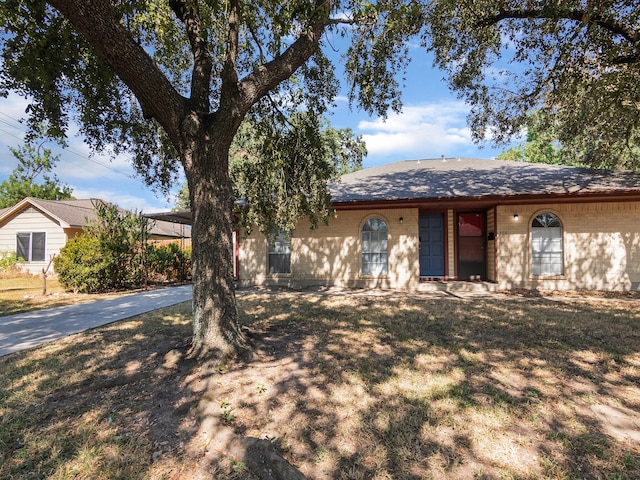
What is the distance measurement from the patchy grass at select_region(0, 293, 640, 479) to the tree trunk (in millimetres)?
341

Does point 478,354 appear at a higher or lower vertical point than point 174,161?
lower

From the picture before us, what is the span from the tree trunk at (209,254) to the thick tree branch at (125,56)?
0.45 meters

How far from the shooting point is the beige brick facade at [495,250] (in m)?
9.52

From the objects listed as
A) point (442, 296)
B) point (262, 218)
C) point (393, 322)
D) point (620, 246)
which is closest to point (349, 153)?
point (262, 218)

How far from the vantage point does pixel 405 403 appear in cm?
309

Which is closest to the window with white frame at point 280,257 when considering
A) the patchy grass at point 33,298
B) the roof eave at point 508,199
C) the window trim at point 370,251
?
the roof eave at point 508,199

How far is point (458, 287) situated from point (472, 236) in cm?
215

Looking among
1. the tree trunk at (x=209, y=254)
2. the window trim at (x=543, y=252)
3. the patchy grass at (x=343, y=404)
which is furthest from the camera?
the window trim at (x=543, y=252)

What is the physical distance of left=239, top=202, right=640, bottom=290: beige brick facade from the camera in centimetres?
952

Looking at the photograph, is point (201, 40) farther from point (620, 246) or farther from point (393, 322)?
point (620, 246)

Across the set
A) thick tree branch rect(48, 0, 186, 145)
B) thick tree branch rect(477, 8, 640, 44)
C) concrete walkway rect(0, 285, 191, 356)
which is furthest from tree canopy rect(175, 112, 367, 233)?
thick tree branch rect(477, 8, 640, 44)

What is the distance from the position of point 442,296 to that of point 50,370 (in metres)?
8.03

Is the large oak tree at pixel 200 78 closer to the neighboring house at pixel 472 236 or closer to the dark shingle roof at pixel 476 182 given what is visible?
the dark shingle roof at pixel 476 182

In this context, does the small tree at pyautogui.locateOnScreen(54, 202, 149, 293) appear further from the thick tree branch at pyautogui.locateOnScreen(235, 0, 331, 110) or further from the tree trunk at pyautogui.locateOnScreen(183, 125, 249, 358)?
the thick tree branch at pyautogui.locateOnScreen(235, 0, 331, 110)
